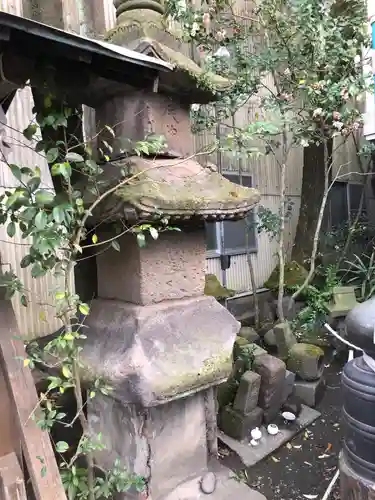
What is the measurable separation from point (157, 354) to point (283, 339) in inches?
145

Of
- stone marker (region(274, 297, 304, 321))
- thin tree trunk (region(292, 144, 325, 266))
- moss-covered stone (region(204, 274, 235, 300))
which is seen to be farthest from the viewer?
thin tree trunk (region(292, 144, 325, 266))

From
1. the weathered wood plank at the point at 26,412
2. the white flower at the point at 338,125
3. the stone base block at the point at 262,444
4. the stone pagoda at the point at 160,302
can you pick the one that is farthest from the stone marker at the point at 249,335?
the weathered wood plank at the point at 26,412

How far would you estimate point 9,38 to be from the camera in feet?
6.23

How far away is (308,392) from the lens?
5.36 metres

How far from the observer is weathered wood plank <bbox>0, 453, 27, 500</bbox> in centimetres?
239

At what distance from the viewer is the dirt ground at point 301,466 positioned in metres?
3.85

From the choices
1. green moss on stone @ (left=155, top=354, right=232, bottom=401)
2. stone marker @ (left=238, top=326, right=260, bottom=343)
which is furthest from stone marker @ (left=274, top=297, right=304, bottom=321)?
green moss on stone @ (left=155, top=354, right=232, bottom=401)

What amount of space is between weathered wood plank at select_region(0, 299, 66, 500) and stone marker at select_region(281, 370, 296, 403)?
129 inches

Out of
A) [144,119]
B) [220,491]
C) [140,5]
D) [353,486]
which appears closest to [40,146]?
[144,119]

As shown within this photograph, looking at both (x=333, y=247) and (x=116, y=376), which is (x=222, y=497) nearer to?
(x=116, y=376)

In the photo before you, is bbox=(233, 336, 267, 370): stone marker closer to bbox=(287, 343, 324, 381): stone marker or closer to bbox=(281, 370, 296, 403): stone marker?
bbox=(281, 370, 296, 403): stone marker

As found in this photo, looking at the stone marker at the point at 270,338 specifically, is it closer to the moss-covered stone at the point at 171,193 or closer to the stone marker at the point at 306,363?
the stone marker at the point at 306,363

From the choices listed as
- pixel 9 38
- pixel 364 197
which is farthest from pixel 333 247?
pixel 9 38

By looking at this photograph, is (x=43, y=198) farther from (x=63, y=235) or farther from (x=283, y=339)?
(x=283, y=339)
